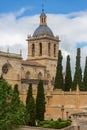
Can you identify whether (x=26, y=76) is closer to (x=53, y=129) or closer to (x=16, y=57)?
(x=16, y=57)

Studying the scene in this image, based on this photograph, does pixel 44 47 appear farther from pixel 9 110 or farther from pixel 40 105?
pixel 9 110

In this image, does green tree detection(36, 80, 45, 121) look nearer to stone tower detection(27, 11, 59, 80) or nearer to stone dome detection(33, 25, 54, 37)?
stone tower detection(27, 11, 59, 80)

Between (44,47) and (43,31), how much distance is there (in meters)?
3.33

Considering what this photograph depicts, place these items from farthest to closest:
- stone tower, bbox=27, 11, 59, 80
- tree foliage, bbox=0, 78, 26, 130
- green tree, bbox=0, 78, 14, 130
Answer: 1. stone tower, bbox=27, 11, 59, 80
2. tree foliage, bbox=0, 78, 26, 130
3. green tree, bbox=0, 78, 14, 130

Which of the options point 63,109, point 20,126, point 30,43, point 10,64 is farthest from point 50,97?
point 30,43

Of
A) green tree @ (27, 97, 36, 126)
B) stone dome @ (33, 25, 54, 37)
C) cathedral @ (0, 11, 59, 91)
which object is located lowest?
green tree @ (27, 97, 36, 126)

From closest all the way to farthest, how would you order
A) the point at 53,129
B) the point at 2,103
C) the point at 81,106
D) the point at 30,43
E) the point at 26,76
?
1. the point at 2,103
2. the point at 53,129
3. the point at 81,106
4. the point at 26,76
5. the point at 30,43

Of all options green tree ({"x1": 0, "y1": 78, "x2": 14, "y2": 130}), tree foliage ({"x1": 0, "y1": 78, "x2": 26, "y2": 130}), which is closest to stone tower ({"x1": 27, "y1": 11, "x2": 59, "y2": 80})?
tree foliage ({"x1": 0, "y1": 78, "x2": 26, "y2": 130})

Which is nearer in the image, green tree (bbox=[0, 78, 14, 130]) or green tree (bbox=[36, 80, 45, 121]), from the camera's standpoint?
green tree (bbox=[0, 78, 14, 130])

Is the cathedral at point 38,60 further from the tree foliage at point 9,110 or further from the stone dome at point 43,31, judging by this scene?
the tree foliage at point 9,110

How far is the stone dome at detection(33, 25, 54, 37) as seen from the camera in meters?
83.9

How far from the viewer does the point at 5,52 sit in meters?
71.4

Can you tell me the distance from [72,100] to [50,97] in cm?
317

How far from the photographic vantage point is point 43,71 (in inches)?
3216
